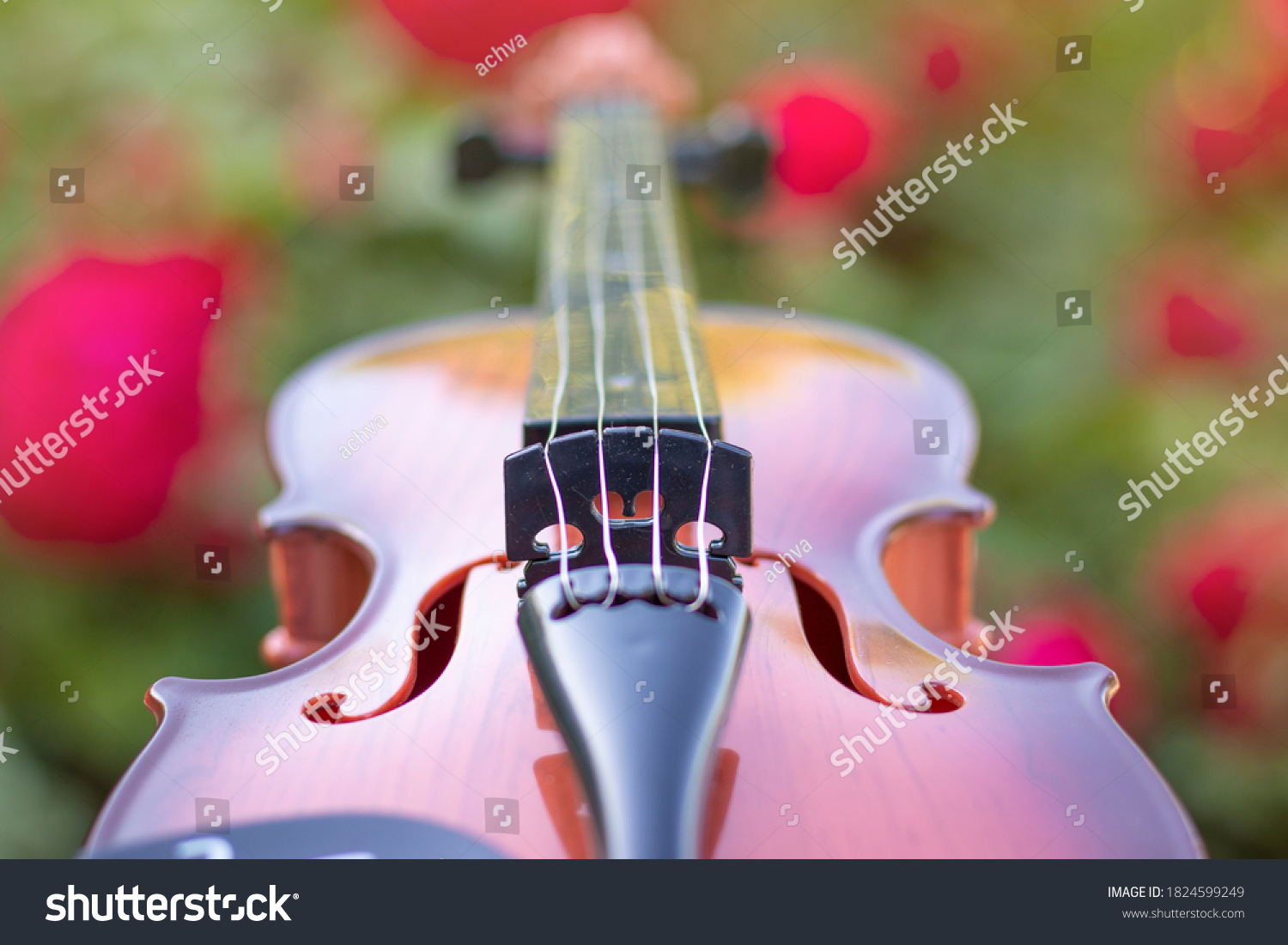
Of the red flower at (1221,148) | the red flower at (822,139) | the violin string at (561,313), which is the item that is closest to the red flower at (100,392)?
the violin string at (561,313)

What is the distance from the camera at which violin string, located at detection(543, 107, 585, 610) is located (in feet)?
1.30

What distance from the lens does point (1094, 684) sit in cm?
39

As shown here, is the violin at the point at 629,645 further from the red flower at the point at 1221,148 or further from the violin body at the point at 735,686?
the red flower at the point at 1221,148

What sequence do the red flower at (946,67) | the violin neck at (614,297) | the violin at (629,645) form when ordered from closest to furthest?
the violin at (629,645)
the violin neck at (614,297)
the red flower at (946,67)

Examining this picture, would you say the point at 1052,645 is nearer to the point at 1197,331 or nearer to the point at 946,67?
the point at 1197,331

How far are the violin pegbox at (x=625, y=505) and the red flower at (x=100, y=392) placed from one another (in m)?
0.31

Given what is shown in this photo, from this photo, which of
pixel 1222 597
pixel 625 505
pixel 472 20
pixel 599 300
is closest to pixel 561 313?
pixel 599 300

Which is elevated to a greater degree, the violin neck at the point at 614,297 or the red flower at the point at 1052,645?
Result: the violin neck at the point at 614,297

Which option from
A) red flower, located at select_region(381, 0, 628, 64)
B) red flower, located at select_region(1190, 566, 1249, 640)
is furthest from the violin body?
red flower, located at select_region(381, 0, 628, 64)

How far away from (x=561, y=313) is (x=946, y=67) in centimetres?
45

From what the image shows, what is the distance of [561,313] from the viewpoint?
1.92ft

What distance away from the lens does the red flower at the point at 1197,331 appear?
2.37 feet

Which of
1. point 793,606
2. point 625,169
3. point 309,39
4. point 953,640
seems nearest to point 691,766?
point 793,606
